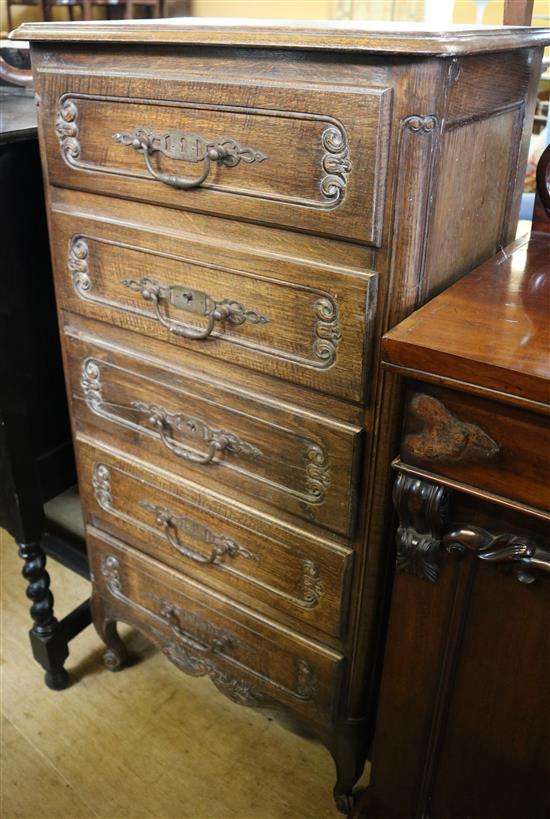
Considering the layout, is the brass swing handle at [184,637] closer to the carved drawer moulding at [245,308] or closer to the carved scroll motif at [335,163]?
the carved drawer moulding at [245,308]

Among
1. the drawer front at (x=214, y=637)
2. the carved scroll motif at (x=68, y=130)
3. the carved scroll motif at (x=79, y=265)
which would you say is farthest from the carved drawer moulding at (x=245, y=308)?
the drawer front at (x=214, y=637)

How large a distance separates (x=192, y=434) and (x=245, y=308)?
22cm

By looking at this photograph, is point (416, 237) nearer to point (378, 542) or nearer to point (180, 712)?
point (378, 542)

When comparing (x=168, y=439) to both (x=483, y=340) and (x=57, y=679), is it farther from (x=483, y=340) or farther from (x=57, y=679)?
(x=57, y=679)

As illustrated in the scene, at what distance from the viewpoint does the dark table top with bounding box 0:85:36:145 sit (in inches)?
39.9

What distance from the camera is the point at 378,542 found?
0.86 meters

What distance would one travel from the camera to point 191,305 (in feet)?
2.90

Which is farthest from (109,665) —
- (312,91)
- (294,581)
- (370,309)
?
(312,91)

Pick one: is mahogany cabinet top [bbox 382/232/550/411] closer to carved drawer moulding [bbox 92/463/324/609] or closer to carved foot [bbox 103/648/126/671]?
carved drawer moulding [bbox 92/463/324/609]

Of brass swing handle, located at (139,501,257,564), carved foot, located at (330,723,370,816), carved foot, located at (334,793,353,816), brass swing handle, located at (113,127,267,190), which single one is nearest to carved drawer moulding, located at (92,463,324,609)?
brass swing handle, located at (139,501,257,564)

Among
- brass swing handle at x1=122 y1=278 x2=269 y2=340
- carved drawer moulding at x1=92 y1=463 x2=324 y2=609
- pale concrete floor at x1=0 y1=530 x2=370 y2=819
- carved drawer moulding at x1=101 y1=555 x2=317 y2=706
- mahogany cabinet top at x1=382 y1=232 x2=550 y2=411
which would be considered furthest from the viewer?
pale concrete floor at x1=0 y1=530 x2=370 y2=819

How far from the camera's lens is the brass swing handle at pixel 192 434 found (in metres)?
0.92

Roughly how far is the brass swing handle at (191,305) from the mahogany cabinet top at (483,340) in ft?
0.69

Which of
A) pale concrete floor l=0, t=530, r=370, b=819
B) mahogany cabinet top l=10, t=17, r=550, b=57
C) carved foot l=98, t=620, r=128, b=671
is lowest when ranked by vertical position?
pale concrete floor l=0, t=530, r=370, b=819
